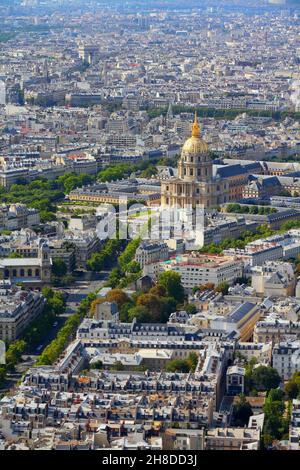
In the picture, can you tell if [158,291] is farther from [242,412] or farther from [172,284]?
[242,412]

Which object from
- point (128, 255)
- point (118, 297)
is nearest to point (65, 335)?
point (118, 297)

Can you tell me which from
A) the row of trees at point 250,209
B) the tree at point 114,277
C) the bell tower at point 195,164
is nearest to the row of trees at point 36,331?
the tree at point 114,277

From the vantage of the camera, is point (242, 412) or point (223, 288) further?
point (223, 288)

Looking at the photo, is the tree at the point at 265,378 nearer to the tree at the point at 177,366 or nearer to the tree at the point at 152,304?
the tree at the point at 177,366

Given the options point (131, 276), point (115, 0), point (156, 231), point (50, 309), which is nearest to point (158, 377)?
point (50, 309)

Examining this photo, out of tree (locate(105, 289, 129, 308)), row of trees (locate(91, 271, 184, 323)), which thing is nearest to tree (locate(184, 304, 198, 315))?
row of trees (locate(91, 271, 184, 323))

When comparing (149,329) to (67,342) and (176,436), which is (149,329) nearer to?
(67,342)

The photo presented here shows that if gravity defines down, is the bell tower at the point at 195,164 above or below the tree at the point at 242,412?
below
